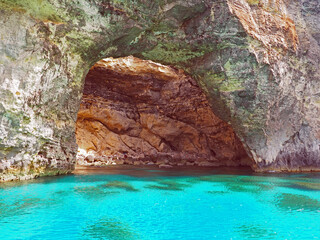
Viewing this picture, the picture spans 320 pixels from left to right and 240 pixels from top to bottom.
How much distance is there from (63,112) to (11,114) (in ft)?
7.92

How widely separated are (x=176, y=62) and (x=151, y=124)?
32.0ft

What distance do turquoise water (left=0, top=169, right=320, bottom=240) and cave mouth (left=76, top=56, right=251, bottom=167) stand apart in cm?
1289

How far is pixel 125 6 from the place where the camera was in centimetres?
1036

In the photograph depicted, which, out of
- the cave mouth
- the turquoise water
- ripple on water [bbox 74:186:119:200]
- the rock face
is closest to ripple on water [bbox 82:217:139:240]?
the turquoise water

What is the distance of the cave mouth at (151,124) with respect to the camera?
20.6 meters

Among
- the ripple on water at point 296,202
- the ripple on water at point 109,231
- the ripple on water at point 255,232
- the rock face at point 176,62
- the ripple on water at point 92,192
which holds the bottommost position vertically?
the ripple on water at point 92,192

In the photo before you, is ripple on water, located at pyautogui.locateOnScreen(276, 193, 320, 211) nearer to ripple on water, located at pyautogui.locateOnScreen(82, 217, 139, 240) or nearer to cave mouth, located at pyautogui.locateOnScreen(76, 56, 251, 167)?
ripple on water, located at pyautogui.locateOnScreen(82, 217, 139, 240)

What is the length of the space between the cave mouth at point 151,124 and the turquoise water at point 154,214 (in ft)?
42.3

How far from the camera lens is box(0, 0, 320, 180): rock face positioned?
9039 mm

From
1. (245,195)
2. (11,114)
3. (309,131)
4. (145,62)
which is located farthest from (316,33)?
(11,114)

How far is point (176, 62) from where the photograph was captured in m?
14.0

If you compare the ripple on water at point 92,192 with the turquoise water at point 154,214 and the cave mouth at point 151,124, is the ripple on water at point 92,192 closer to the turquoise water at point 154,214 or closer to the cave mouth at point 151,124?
the turquoise water at point 154,214

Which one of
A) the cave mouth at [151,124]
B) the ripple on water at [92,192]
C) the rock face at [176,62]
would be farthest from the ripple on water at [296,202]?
the cave mouth at [151,124]

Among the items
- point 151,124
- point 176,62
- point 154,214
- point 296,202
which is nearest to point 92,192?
point 154,214
